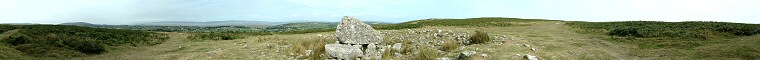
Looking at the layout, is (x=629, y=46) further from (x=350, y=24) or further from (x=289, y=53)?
(x=289, y=53)

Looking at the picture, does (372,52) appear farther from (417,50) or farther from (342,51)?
(417,50)

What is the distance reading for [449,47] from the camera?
22.2 metres

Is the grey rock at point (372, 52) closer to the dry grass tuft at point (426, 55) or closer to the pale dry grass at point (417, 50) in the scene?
the pale dry grass at point (417, 50)

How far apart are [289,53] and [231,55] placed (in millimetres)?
2318

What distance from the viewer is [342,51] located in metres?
20.3

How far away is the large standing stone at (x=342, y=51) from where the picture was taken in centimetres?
2011

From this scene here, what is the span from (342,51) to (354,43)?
202 centimetres

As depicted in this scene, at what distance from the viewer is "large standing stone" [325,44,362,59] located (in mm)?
20109

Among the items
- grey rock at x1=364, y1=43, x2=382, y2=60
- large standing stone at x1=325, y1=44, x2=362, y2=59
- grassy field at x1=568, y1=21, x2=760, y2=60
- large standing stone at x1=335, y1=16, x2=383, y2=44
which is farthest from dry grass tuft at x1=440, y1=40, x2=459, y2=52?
grassy field at x1=568, y1=21, x2=760, y2=60

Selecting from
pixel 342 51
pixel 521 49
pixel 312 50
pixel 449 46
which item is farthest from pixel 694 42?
pixel 312 50

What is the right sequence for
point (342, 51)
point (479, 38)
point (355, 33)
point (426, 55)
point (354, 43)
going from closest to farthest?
point (426, 55) → point (342, 51) → point (354, 43) → point (355, 33) → point (479, 38)

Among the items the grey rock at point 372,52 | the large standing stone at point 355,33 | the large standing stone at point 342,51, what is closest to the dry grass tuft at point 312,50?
the large standing stone at point 342,51

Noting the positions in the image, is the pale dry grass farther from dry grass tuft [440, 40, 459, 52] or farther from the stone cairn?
the stone cairn

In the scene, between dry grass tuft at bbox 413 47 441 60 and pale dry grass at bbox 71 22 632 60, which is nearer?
dry grass tuft at bbox 413 47 441 60
